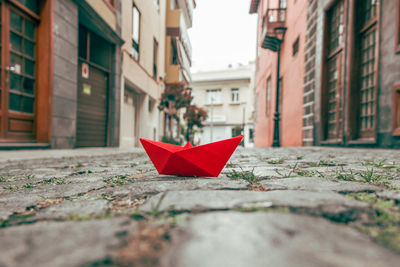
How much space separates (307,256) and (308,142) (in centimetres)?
828

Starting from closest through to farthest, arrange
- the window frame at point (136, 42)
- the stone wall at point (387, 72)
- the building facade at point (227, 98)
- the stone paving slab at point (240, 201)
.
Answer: the stone paving slab at point (240, 201)
the stone wall at point (387, 72)
the window frame at point (136, 42)
the building facade at point (227, 98)

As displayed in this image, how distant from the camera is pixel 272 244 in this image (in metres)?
0.53

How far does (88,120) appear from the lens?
7.45 meters

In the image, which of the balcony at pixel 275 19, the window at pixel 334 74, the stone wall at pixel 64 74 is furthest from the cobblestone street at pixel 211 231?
the balcony at pixel 275 19

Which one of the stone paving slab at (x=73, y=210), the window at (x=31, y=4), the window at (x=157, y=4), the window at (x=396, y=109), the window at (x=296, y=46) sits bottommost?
the stone paving slab at (x=73, y=210)

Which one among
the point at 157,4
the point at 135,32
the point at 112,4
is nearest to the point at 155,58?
the point at 157,4

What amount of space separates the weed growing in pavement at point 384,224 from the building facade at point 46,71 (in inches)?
215

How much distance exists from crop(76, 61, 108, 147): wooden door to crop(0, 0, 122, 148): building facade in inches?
1.1

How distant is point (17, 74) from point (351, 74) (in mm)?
7055

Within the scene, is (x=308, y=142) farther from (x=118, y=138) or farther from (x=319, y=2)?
(x=118, y=138)

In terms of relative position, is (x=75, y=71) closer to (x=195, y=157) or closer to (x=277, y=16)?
(x=195, y=157)

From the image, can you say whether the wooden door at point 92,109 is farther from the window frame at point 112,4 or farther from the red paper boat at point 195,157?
the red paper boat at point 195,157

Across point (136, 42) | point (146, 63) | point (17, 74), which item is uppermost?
point (136, 42)

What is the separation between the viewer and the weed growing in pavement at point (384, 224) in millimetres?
580
